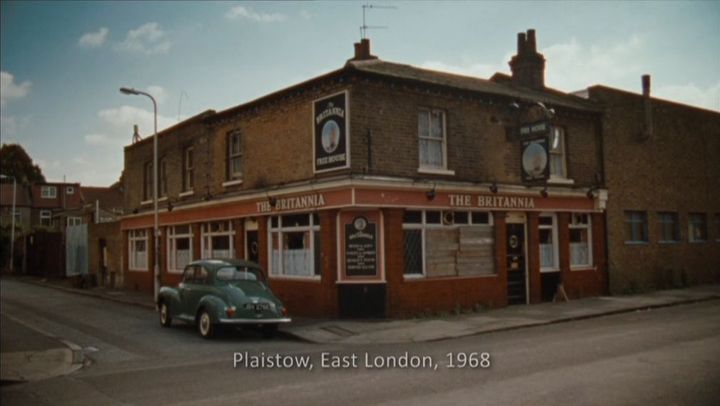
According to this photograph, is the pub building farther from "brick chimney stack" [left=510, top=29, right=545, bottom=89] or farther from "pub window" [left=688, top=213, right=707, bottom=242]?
"pub window" [left=688, top=213, right=707, bottom=242]

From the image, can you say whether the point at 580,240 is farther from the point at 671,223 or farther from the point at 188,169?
the point at 188,169

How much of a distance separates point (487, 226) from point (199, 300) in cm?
873

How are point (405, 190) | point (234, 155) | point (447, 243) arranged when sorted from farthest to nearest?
point (234, 155)
point (447, 243)
point (405, 190)

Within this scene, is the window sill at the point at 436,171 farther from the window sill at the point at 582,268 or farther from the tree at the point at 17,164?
the tree at the point at 17,164

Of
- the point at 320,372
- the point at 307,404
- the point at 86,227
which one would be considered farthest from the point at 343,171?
the point at 86,227

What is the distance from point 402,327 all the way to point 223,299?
414cm

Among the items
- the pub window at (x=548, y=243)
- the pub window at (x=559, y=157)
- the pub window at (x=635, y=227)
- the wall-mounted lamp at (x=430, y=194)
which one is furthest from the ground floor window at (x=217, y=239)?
the pub window at (x=635, y=227)

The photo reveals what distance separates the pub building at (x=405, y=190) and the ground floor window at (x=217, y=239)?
0.07 m

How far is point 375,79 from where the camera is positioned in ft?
52.6

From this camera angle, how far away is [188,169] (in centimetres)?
2358

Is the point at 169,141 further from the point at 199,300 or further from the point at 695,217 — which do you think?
the point at 695,217

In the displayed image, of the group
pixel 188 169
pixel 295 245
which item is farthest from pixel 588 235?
pixel 188 169

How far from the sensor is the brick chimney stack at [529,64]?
2233 centimetres

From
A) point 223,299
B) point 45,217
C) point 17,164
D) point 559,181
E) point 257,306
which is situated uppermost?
point 17,164
